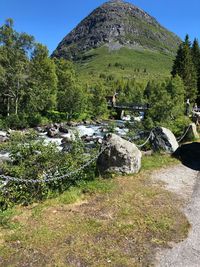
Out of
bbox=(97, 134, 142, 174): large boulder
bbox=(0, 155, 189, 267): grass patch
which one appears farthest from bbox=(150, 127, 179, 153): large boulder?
bbox=(0, 155, 189, 267): grass patch

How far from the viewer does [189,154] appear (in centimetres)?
1497

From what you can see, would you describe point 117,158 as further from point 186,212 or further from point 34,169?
point 186,212

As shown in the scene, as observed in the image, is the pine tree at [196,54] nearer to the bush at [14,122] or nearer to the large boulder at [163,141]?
the bush at [14,122]

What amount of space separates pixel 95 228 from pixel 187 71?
5086cm

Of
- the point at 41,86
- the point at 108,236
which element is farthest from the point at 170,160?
the point at 41,86

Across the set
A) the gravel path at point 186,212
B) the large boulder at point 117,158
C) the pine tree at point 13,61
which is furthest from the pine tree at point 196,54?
the large boulder at point 117,158

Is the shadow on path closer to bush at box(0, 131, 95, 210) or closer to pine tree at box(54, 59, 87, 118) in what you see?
bush at box(0, 131, 95, 210)

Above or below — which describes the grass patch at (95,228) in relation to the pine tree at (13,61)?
below

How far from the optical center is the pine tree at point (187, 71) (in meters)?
53.5

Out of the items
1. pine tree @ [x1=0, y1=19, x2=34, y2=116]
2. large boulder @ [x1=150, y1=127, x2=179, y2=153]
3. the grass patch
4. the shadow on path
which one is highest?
pine tree @ [x1=0, y1=19, x2=34, y2=116]

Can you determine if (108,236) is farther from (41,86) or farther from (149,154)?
(41,86)

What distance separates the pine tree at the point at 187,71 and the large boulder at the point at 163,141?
39.8 meters

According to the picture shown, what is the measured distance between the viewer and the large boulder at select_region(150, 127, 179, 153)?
15352 millimetres

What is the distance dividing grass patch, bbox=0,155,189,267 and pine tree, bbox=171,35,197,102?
153 ft
